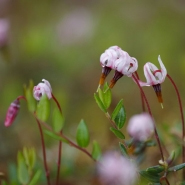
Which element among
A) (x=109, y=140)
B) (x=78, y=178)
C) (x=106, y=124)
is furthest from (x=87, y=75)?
(x=78, y=178)

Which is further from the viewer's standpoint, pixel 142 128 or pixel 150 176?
pixel 142 128

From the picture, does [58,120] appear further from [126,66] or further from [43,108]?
[126,66]

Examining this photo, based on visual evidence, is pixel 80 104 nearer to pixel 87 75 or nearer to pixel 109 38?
pixel 87 75

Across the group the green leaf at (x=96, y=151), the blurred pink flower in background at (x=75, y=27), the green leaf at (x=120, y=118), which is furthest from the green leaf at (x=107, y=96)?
the blurred pink flower in background at (x=75, y=27)

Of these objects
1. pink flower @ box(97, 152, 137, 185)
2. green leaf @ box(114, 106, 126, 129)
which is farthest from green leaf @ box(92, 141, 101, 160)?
green leaf @ box(114, 106, 126, 129)

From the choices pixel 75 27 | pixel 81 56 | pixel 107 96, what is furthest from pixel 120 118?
pixel 75 27

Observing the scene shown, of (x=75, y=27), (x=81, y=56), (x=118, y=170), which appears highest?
(x=75, y=27)
